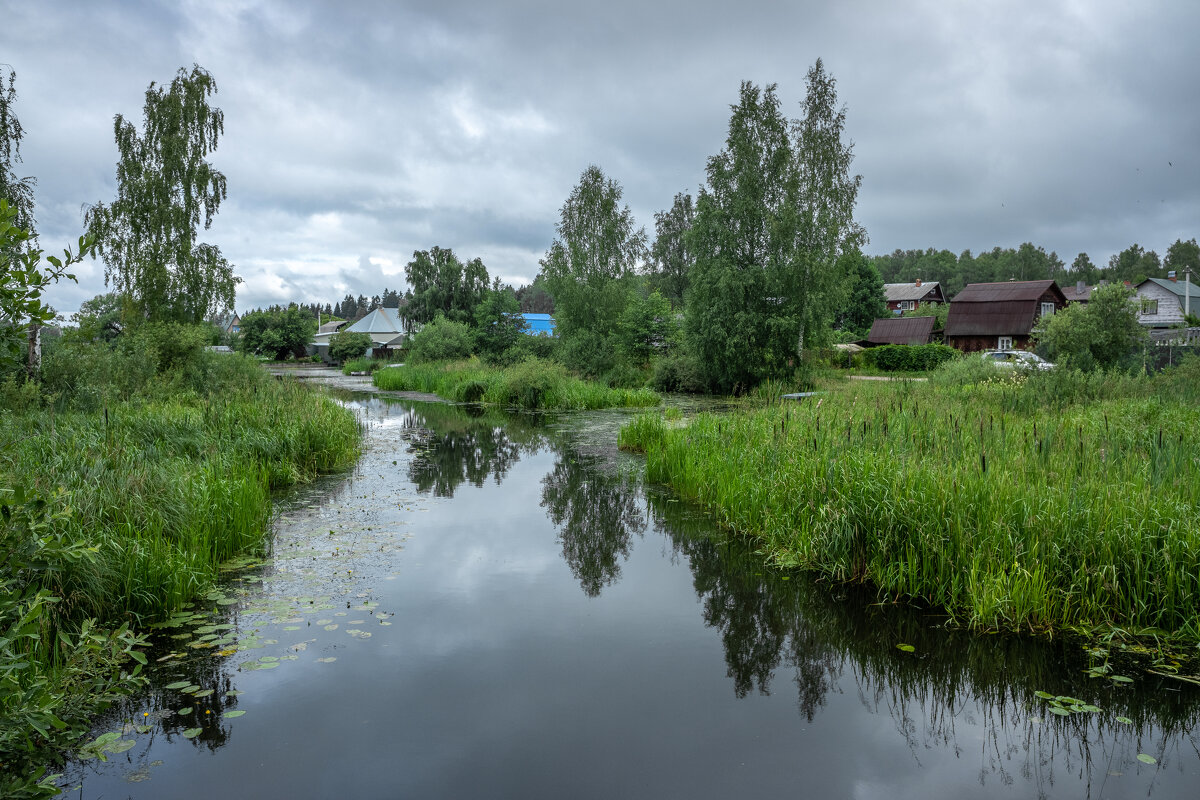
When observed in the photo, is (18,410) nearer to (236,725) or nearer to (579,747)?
(236,725)

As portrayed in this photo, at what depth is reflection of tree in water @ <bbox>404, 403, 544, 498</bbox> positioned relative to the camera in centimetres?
1184

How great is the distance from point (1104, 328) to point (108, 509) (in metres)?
22.7

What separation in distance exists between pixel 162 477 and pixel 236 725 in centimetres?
356

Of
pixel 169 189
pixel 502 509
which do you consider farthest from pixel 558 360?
pixel 502 509

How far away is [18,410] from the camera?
368 inches

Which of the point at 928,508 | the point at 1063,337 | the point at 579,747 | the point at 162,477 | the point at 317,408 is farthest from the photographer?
the point at 1063,337

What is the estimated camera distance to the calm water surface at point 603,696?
3.67 m

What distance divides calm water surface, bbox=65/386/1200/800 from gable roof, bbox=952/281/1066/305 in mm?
51118

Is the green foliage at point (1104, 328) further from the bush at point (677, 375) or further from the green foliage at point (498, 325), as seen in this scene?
the green foliage at point (498, 325)

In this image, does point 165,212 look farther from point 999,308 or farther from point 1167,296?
point 1167,296

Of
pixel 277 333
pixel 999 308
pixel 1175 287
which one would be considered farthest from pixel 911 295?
pixel 277 333

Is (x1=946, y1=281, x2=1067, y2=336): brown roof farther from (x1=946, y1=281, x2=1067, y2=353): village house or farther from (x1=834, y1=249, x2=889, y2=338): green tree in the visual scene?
(x1=834, y1=249, x2=889, y2=338): green tree

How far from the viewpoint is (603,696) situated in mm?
4539

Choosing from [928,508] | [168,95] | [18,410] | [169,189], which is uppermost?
[168,95]
